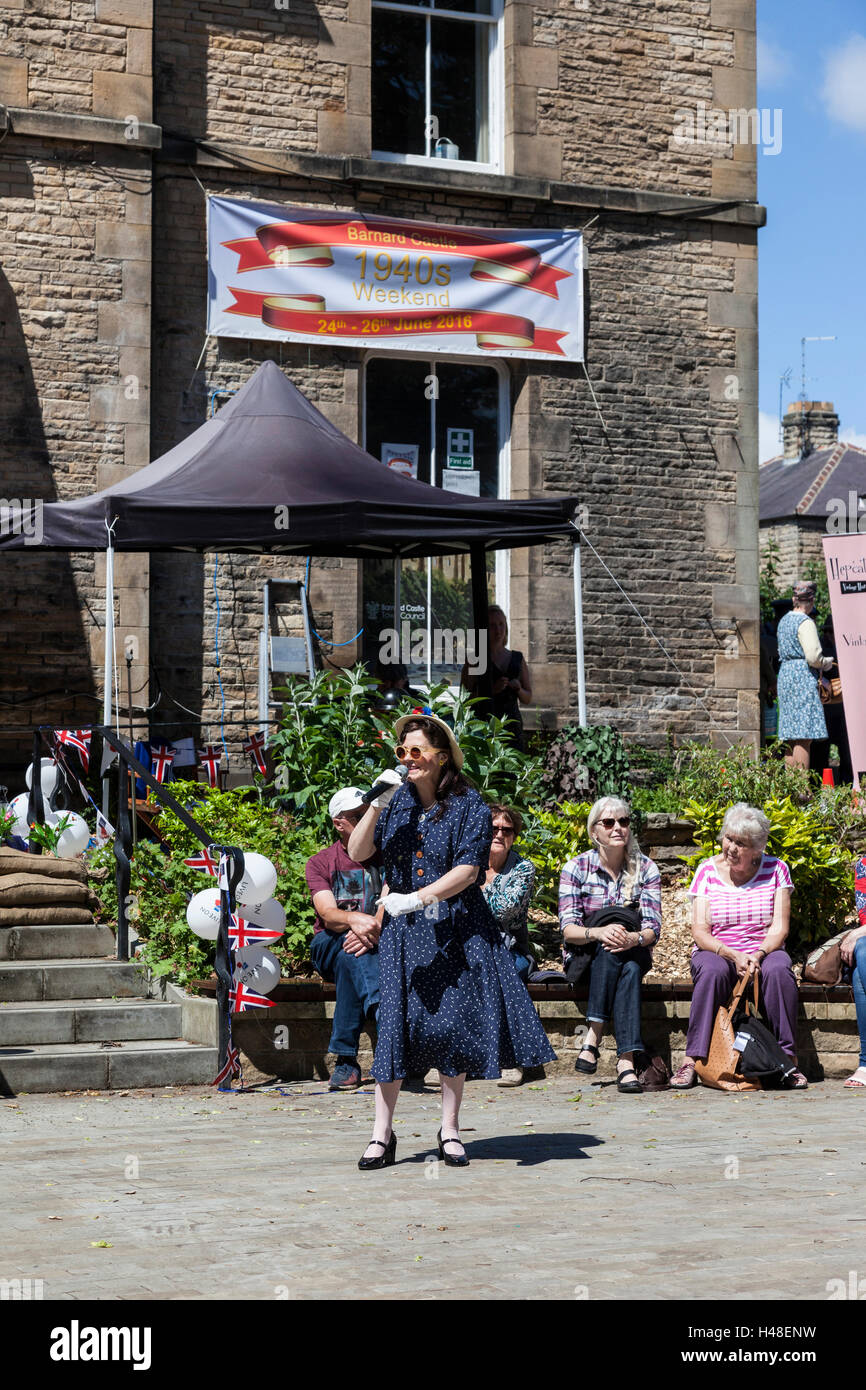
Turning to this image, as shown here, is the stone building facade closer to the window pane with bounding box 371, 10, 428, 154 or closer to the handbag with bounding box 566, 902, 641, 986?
the window pane with bounding box 371, 10, 428, 154

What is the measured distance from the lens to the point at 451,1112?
21.7ft

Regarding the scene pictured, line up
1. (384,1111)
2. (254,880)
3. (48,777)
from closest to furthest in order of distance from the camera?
(384,1111)
(254,880)
(48,777)

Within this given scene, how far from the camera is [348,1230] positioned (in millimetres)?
5332

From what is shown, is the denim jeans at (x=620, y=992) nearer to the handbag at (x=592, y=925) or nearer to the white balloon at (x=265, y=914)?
the handbag at (x=592, y=925)

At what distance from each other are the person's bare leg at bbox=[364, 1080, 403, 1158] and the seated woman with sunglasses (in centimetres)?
209

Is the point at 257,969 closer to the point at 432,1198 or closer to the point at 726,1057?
the point at 726,1057

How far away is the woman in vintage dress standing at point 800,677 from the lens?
46.0 ft

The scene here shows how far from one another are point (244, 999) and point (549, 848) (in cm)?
270

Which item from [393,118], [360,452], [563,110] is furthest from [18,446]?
[563,110]

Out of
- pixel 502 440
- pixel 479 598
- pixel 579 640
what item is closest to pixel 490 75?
pixel 502 440

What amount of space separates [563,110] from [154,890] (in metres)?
8.85

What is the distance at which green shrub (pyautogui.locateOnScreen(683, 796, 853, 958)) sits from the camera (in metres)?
9.89

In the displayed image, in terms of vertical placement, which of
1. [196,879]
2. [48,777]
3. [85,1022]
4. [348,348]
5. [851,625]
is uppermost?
[348,348]

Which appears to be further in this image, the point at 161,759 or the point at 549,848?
the point at 161,759
